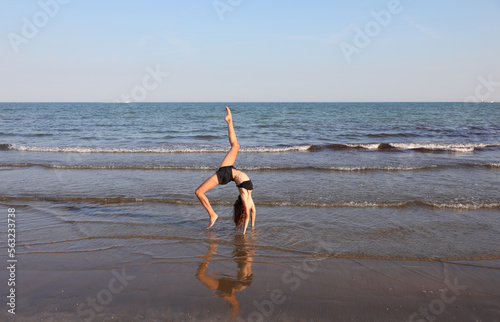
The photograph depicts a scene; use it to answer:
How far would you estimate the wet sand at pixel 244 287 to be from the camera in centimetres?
433

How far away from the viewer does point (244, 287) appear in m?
4.98

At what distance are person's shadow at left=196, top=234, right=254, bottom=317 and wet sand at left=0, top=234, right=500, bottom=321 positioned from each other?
0.05ft

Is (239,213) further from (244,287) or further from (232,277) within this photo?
(244,287)

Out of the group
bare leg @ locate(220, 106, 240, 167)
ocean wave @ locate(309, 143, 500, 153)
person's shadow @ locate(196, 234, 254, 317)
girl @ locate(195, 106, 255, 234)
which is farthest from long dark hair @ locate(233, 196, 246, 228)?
ocean wave @ locate(309, 143, 500, 153)

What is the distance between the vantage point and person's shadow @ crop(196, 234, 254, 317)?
187 inches

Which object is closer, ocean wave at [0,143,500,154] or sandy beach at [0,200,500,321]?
sandy beach at [0,200,500,321]

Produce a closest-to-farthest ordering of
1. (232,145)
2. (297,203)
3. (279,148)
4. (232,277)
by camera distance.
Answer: (232,277) → (232,145) → (297,203) → (279,148)

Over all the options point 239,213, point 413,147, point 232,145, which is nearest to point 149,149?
point 239,213

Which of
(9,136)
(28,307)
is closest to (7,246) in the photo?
(28,307)

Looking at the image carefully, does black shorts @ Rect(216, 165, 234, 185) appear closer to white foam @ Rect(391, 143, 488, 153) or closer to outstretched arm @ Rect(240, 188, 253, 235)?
outstretched arm @ Rect(240, 188, 253, 235)

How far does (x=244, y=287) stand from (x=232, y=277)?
0.36m

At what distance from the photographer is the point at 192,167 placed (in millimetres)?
14258

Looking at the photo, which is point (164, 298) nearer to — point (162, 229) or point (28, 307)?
point (28, 307)

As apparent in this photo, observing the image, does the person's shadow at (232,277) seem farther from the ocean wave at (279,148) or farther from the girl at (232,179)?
the ocean wave at (279,148)
